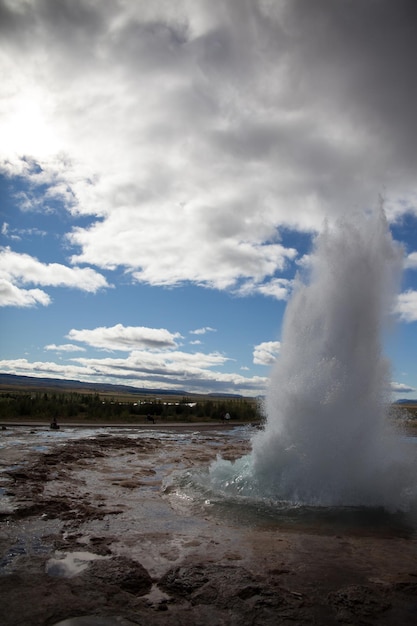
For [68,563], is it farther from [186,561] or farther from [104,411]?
[104,411]

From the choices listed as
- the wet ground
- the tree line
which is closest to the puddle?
the wet ground

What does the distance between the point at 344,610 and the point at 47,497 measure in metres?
→ 6.73

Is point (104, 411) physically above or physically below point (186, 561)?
above

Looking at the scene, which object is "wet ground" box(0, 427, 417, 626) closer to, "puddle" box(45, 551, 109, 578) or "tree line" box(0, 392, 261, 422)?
"puddle" box(45, 551, 109, 578)

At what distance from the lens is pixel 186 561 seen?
598 centimetres

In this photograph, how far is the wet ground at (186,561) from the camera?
179 inches

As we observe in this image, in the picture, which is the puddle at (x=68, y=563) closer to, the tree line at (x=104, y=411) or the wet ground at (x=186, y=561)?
the wet ground at (x=186, y=561)

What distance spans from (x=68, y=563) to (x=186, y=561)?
1.56 metres

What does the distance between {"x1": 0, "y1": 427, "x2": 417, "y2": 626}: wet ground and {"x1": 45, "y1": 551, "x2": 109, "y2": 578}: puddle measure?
0.04ft

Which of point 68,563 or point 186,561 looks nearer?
point 68,563

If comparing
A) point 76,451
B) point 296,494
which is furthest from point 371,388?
point 76,451

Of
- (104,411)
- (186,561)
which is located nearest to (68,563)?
(186,561)

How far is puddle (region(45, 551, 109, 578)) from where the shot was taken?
5.35 metres

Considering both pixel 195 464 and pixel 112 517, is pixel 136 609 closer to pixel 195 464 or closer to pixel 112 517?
pixel 112 517
